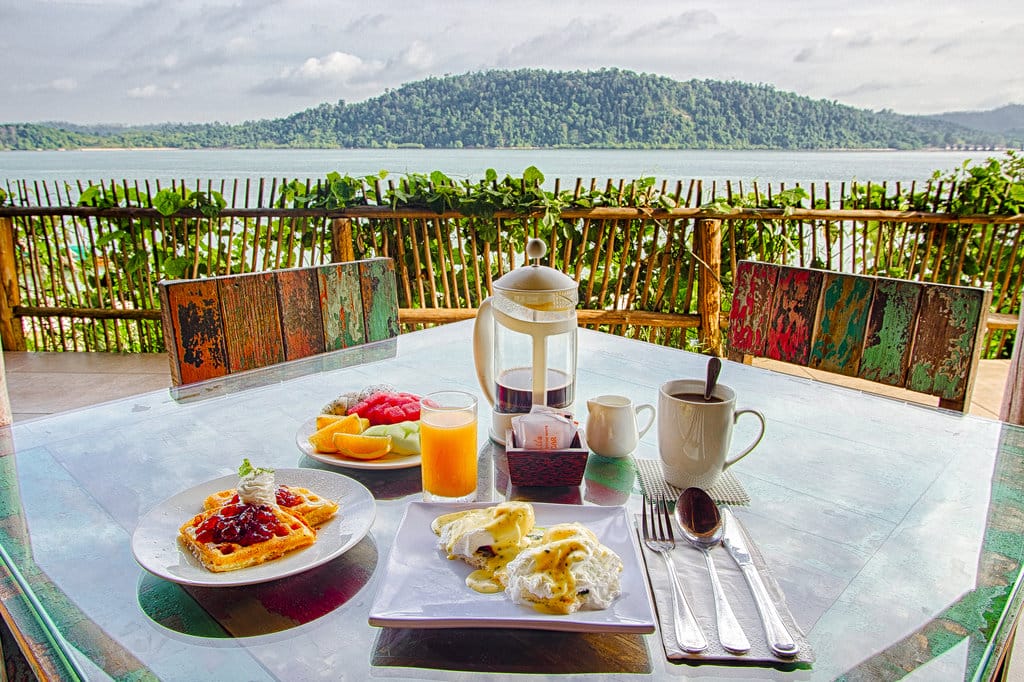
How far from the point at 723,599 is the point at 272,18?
23824 millimetres

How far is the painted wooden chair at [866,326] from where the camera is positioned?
1523 mm

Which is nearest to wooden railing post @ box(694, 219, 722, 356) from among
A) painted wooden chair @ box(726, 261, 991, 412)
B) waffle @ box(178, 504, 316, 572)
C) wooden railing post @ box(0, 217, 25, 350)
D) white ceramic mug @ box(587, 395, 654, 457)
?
painted wooden chair @ box(726, 261, 991, 412)

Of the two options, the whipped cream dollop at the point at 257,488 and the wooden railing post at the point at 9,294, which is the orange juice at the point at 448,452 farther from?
the wooden railing post at the point at 9,294

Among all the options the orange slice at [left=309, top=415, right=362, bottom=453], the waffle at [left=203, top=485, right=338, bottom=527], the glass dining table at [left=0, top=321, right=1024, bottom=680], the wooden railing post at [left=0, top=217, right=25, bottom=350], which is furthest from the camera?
A: the wooden railing post at [left=0, top=217, right=25, bottom=350]

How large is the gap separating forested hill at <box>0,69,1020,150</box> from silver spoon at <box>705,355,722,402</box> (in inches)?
239

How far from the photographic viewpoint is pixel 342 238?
3.98m

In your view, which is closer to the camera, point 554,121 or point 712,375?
point 712,375

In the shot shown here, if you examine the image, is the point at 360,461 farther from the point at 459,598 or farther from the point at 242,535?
the point at 459,598

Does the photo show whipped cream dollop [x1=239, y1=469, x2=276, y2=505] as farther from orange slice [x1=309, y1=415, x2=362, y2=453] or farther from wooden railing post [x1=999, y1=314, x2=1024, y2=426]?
wooden railing post [x1=999, y1=314, x2=1024, y2=426]

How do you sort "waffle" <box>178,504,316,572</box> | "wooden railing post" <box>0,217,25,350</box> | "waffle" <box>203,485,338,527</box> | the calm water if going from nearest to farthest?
"waffle" <box>178,504,316,572</box>
"waffle" <box>203,485,338,527</box>
the calm water
"wooden railing post" <box>0,217,25,350</box>

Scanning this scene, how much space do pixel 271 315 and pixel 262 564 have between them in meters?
1.13

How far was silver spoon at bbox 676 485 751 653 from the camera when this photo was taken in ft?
2.15

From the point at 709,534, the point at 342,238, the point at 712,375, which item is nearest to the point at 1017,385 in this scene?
the point at 712,375

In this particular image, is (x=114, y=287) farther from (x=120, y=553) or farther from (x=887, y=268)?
(x=887, y=268)
